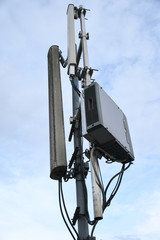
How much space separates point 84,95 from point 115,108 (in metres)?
0.45

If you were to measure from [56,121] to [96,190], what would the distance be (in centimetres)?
98

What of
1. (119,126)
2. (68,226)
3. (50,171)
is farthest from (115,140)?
(68,226)

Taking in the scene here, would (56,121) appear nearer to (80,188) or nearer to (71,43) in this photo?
(80,188)

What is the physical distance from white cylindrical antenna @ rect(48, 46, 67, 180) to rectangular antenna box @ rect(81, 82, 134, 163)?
352 mm

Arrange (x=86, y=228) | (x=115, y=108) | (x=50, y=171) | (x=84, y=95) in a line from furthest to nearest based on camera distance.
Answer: (x=115, y=108), (x=84, y=95), (x=50, y=171), (x=86, y=228)

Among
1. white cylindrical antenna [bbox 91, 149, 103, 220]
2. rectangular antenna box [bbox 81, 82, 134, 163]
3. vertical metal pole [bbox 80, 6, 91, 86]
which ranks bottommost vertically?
white cylindrical antenna [bbox 91, 149, 103, 220]

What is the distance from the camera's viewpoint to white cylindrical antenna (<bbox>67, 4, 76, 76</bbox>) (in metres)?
3.44

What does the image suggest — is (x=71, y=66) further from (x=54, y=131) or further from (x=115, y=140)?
(x=115, y=140)

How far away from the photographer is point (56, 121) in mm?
3160

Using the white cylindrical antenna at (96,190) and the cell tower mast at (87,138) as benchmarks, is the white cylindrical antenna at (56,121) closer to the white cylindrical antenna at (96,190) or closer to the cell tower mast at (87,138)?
the cell tower mast at (87,138)

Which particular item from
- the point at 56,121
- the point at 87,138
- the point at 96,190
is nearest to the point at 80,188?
the point at 96,190

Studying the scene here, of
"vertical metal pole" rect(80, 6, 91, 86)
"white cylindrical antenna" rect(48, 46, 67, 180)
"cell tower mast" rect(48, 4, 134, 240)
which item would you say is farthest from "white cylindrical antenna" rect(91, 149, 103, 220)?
"vertical metal pole" rect(80, 6, 91, 86)

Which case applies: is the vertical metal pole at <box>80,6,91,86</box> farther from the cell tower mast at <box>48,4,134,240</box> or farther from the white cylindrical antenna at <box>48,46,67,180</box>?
the white cylindrical antenna at <box>48,46,67,180</box>

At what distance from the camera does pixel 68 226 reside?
105 inches
